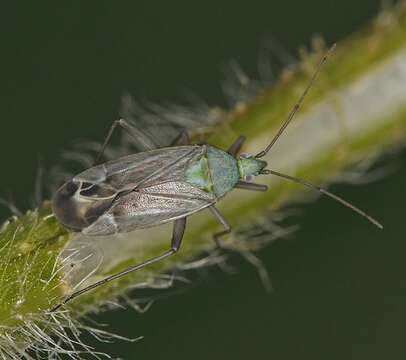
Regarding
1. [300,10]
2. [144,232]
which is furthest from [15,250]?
[300,10]

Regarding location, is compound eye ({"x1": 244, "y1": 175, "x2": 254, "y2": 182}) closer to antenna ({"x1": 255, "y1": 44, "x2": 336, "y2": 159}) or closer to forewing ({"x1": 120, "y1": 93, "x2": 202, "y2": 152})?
antenna ({"x1": 255, "y1": 44, "x2": 336, "y2": 159})

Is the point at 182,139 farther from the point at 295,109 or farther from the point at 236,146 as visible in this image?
the point at 295,109

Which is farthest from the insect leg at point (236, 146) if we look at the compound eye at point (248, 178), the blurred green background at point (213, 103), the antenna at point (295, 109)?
the blurred green background at point (213, 103)

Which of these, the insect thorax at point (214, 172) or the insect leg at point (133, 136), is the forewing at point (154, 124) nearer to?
the insect leg at point (133, 136)

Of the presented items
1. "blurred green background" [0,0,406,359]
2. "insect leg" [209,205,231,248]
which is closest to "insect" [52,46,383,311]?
"insect leg" [209,205,231,248]

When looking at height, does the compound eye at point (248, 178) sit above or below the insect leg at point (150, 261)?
below

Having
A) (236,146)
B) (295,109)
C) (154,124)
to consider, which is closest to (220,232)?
(236,146)
